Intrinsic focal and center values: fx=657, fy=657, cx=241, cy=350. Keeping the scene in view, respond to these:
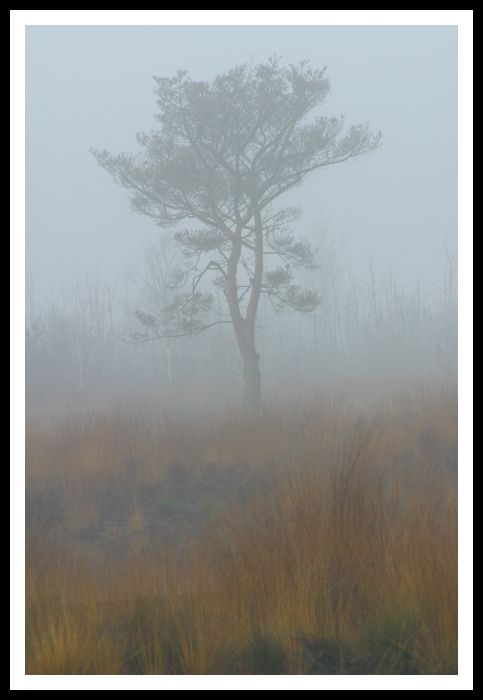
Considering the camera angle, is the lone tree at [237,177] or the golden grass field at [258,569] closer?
the golden grass field at [258,569]

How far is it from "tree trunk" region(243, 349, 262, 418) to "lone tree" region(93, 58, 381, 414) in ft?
0.04

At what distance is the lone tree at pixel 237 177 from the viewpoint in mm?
6699

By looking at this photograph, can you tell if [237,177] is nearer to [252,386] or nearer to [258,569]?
[252,386]

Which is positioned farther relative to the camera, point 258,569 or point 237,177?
A: point 237,177

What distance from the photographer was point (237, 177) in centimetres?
702

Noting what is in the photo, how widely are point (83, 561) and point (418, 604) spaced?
2040 millimetres

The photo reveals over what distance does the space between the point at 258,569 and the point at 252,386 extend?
11.5ft

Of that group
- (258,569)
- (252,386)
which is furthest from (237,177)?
(258,569)

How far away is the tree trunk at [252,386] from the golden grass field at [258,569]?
4.53ft

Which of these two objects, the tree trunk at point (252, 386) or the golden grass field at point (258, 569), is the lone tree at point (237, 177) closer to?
the tree trunk at point (252, 386)

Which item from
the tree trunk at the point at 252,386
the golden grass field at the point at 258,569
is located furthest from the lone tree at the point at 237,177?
the golden grass field at the point at 258,569

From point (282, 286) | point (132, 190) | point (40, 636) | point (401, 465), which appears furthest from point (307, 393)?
point (40, 636)

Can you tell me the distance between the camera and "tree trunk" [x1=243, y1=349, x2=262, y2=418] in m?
6.79

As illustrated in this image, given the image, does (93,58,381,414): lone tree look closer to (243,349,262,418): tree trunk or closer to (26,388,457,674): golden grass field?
(243,349,262,418): tree trunk
